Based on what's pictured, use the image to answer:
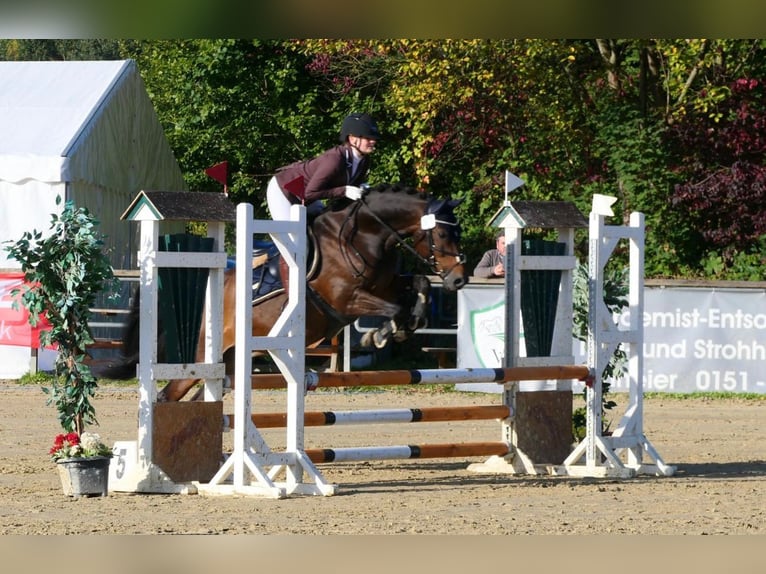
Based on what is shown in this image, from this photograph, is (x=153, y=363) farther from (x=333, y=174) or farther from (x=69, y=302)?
(x=333, y=174)

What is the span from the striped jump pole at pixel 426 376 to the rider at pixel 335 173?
1067 millimetres

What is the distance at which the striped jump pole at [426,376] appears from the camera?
21.1 ft

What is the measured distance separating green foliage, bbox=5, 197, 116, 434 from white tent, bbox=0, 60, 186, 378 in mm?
7484

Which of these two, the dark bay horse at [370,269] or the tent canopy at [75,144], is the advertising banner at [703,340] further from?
the dark bay horse at [370,269]

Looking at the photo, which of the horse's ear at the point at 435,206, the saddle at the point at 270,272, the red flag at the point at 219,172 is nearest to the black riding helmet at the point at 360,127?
the horse's ear at the point at 435,206

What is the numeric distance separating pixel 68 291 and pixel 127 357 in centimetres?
139

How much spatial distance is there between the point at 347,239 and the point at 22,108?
8885 mm

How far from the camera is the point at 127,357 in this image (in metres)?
7.52

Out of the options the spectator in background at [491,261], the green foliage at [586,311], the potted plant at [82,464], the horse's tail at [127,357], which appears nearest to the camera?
the potted plant at [82,464]

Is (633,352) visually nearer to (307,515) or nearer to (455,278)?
(455,278)

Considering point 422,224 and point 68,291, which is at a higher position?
point 422,224

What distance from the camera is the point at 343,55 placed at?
59.5 ft

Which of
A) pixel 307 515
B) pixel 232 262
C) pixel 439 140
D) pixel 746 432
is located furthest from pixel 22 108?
pixel 307 515

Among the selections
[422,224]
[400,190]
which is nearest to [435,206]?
[422,224]
